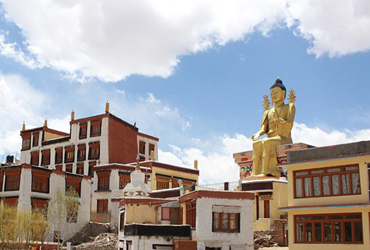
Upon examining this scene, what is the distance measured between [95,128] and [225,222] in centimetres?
3582

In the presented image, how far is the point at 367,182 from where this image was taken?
22.7 m

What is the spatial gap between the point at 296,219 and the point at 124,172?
31130 mm

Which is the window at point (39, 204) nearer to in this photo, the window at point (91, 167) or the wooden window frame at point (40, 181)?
the wooden window frame at point (40, 181)

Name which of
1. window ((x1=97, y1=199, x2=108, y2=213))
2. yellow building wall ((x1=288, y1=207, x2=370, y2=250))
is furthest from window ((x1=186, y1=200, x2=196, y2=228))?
window ((x1=97, y1=199, x2=108, y2=213))

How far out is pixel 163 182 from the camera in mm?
52969

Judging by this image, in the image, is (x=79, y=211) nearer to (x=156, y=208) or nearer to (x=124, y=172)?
(x=124, y=172)

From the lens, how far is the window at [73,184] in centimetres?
5053

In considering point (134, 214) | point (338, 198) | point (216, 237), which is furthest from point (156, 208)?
point (338, 198)

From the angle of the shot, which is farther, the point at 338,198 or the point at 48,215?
the point at 48,215

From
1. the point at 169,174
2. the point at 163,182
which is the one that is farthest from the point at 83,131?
the point at 163,182

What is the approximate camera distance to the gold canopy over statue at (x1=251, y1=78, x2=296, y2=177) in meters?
45.0

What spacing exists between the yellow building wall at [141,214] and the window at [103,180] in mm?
22822

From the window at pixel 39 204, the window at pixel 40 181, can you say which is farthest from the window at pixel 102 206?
the window at pixel 39 204

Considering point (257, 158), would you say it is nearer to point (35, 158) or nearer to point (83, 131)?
point (83, 131)
